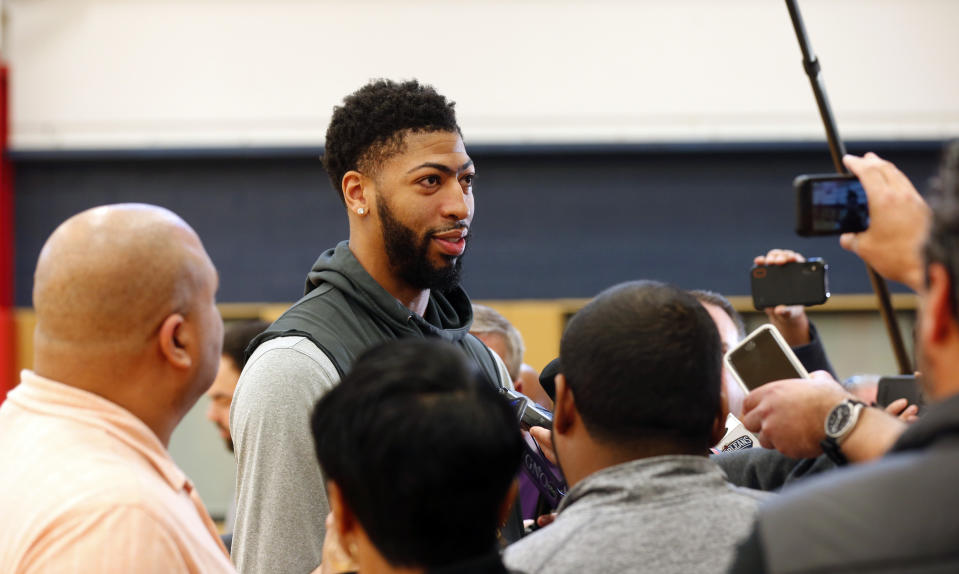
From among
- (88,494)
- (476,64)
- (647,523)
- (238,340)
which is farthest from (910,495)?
(476,64)

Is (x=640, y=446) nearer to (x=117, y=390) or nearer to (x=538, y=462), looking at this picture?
(x=538, y=462)

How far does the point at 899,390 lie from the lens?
7.13ft

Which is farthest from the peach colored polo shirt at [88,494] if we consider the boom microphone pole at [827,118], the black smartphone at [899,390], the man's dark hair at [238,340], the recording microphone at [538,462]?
the man's dark hair at [238,340]

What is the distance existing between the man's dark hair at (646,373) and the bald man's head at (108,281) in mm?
588

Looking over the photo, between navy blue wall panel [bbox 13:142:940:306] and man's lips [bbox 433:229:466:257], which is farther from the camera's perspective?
navy blue wall panel [bbox 13:142:940:306]

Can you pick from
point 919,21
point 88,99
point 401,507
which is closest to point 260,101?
point 88,99

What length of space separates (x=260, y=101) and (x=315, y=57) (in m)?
0.44

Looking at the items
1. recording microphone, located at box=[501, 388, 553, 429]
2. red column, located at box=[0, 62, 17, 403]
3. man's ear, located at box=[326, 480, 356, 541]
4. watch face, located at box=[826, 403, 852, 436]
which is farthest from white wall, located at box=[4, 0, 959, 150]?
man's ear, located at box=[326, 480, 356, 541]

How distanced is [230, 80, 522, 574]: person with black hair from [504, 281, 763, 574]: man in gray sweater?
1.91 feet

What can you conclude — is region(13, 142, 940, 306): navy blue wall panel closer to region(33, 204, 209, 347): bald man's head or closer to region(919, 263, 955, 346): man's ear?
region(33, 204, 209, 347): bald man's head

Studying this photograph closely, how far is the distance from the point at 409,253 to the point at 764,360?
2.64ft

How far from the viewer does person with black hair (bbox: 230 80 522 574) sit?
1.77 meters

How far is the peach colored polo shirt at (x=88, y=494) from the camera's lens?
1206mm

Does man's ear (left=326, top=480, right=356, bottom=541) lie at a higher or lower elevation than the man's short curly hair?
lower
